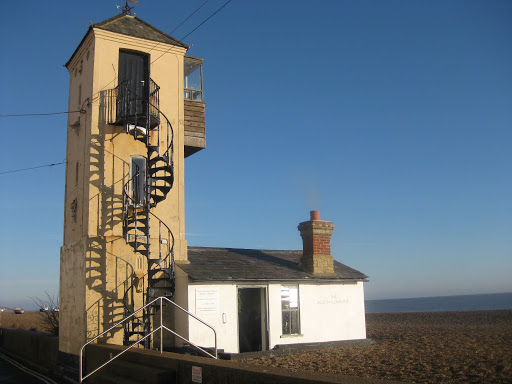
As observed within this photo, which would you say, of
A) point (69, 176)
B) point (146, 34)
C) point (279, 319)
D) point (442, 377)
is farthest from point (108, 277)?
point (442, 377)

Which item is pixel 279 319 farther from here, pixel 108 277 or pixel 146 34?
pixel 146 34

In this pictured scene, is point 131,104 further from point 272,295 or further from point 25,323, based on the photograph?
point 25,323

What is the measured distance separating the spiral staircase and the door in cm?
3

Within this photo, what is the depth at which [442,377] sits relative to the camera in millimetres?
9914

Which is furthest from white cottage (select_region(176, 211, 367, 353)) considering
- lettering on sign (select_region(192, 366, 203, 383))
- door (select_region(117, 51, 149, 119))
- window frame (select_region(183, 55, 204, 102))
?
lettering on sign (select_region(192, 366, 203, 383))

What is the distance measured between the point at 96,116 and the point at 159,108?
1932mm

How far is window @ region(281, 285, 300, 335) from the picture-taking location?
14.8 meters


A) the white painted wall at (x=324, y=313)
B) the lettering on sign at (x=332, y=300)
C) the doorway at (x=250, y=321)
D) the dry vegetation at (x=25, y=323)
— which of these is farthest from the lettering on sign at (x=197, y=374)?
the dry vegetation at (x=25, y=323)

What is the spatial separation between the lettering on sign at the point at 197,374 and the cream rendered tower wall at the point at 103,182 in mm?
6188

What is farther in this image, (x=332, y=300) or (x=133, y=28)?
(x=332, y=300)

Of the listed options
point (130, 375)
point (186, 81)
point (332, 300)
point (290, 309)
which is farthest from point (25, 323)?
point (130, 375)

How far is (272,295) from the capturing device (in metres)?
14.7

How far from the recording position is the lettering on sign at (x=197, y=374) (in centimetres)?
724

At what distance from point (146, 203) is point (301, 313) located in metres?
5.77
